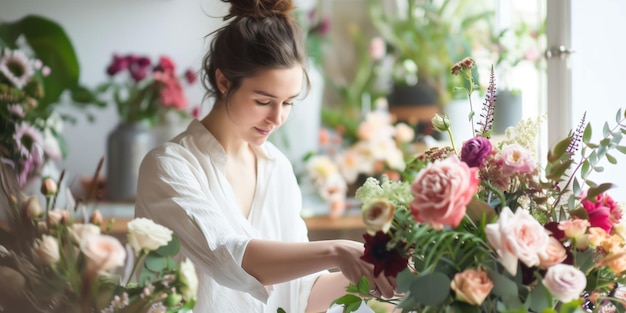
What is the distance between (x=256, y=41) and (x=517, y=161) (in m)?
0.56

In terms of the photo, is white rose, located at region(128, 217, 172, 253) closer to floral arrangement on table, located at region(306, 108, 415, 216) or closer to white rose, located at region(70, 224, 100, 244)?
white rose, located at region(70, 224, 100, 244)

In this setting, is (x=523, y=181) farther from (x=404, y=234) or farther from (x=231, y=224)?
(x=231, y=224)

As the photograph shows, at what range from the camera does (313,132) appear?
3.13 m

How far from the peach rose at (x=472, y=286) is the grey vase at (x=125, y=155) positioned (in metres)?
1.95

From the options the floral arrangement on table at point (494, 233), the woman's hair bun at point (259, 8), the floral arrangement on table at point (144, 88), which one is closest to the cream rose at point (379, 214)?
the floral arrangement on table at point (494, 233)

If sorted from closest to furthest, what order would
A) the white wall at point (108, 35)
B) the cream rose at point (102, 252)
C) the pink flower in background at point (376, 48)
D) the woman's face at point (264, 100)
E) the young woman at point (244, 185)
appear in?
1. the cream rose at point (102, 252)
2. the young woman at point (244, 185)
3. the woman's face at point (264, 100)
4. the white wall at point (108, 35)
5. the pink flower in background at point (376, 48)

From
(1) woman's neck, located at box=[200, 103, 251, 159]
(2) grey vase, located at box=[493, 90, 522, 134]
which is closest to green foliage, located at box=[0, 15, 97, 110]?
(1) woman's neck, located at box=[200, 103, 251, 159]

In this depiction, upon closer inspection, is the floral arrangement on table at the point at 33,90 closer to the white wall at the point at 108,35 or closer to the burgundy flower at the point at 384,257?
the white wall at the point at 108,35

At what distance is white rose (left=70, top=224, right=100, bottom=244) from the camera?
3.05ft

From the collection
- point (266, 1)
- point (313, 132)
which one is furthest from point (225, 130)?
point (313, 132)

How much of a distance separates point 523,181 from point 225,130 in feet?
2.04

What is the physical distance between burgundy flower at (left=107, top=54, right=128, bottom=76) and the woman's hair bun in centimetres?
134

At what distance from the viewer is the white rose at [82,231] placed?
A: 0.93 metres

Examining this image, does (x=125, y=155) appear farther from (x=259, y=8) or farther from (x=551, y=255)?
(x=551, y=255)
